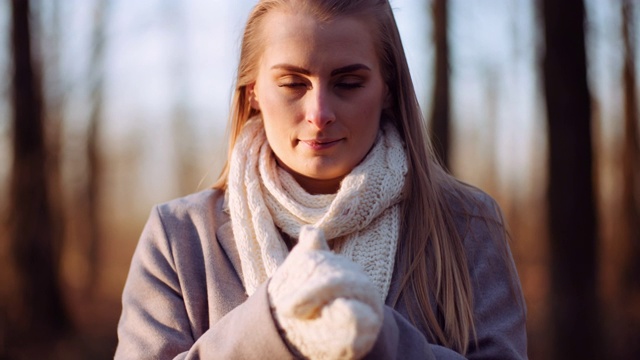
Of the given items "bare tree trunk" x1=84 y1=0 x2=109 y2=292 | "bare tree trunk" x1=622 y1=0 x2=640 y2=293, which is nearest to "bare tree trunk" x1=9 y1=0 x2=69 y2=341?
"bare tree trunk" x1=84 y1=0 x2=109 y2=292

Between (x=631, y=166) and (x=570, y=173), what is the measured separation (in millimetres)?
5393

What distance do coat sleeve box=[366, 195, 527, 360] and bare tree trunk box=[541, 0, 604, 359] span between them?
3102 millimetres

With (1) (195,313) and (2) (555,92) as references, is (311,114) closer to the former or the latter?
(1) (195,313)

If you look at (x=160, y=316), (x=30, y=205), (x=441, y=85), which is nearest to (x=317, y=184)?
(x=160, y=316)

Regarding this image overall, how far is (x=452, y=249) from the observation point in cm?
232

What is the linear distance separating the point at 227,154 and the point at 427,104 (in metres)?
5.14

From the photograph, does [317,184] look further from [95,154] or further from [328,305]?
[95,154]

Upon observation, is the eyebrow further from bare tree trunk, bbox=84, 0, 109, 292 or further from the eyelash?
bare tree trunk, bbox=84, 0, 109, 292

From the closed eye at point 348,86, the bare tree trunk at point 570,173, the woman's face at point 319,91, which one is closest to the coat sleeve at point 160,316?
the woman's face at point 319,91

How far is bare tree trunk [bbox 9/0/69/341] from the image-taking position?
6637 mm

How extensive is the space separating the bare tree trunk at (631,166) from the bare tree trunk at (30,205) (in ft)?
21.4

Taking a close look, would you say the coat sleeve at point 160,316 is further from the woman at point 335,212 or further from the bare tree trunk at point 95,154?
the bare tree trunk at point 95,154

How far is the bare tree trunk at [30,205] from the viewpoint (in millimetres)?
6637

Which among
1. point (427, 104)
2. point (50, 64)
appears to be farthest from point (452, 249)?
point (50, 64)
